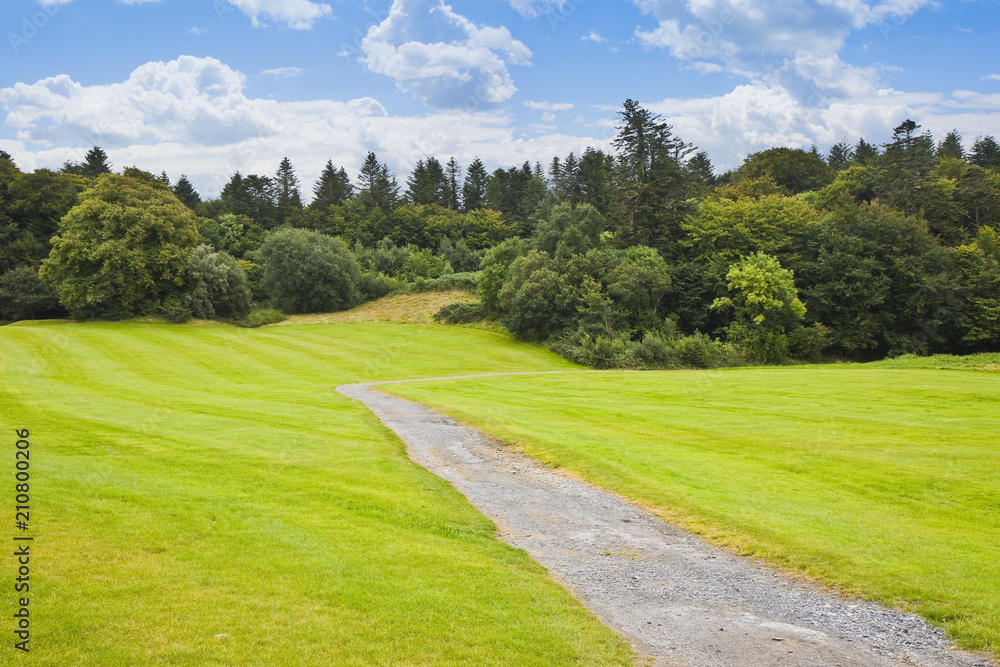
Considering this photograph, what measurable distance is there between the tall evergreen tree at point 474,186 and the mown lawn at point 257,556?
10487 centimetres

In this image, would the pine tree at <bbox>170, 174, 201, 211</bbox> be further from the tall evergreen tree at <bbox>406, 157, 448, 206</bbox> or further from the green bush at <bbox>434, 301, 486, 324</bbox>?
the green bush at <bbox>434, 301, 486, 324</bbox>

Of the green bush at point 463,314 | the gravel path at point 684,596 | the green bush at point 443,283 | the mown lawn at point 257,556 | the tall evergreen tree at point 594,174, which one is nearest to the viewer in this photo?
the mown lawn at point 257,556

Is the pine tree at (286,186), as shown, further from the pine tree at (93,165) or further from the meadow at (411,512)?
the meadow at (411,512)

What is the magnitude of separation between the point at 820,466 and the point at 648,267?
3963 centimetres

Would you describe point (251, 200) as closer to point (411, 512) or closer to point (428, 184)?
point (428, 184)

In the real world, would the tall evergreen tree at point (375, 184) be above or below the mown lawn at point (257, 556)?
above

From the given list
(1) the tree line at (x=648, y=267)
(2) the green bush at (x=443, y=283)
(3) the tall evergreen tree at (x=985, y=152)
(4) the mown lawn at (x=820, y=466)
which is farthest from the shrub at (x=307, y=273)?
(3) the tall evergreen tree at (x=985, y=152)

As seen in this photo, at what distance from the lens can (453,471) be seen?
549 inches

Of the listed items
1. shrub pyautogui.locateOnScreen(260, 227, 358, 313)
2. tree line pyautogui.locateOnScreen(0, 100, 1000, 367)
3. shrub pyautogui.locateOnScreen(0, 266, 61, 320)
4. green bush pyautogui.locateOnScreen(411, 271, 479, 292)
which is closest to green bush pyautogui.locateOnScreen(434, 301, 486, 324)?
tree line pyautogui.locateOnScreen(0, 100, 1000, 367)

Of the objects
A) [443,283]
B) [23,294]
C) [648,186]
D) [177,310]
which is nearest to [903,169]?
[648,186]

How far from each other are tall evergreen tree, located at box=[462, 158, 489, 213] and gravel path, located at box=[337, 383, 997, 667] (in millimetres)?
111094

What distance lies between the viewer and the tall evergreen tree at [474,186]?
120 meters

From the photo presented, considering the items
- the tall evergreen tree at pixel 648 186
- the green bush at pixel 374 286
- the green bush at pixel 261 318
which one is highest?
the tall evergreen tree at pixel 648 186

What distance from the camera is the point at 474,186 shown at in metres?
120
